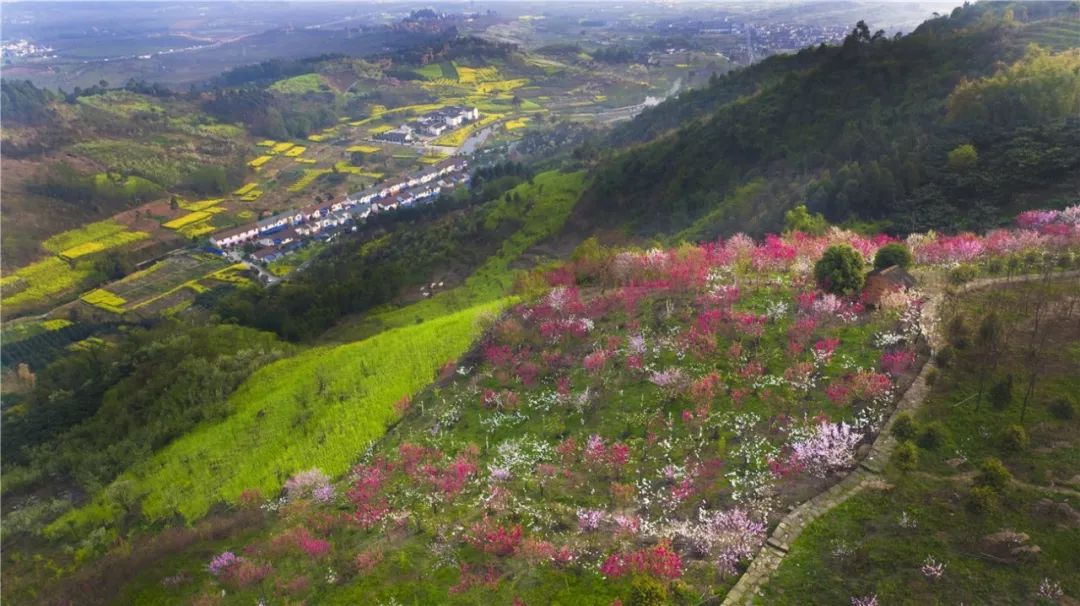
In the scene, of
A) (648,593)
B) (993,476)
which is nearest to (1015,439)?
(993,476)

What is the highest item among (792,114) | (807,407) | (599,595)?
(792,114)

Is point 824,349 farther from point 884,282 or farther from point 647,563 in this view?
point 647,563

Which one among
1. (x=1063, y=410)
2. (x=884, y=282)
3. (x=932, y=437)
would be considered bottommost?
(x=932, y=437)

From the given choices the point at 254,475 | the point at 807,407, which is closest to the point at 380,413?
the point at 254,475

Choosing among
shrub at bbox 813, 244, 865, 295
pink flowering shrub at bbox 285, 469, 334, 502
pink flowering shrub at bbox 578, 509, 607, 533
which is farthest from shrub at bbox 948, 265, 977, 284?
pink flowering shrub at bbox 285, 469, 334, 502

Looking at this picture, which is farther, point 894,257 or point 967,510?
point 894,257

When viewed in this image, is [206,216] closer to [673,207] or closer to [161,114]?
[161,114]
